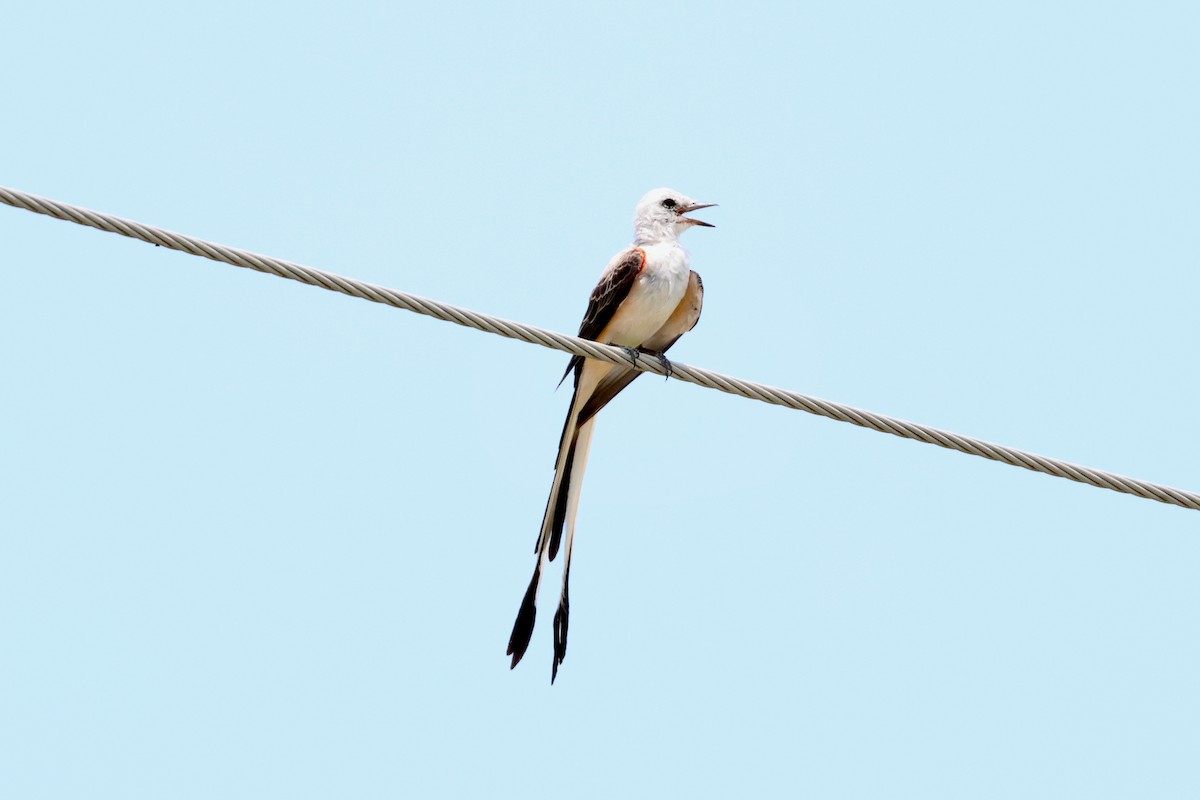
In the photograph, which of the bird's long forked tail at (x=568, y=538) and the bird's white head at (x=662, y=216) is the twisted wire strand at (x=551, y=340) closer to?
the bird's long forked tail at (x=568, y=538)

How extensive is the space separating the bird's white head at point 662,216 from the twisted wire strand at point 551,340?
5.26ft

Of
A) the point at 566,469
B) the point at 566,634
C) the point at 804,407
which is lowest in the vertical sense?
the point at 566,634

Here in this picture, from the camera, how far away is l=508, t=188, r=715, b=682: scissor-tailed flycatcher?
475 cm

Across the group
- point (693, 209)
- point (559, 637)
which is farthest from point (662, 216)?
point (559, 637)

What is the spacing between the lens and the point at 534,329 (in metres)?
3.48

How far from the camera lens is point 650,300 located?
498cm

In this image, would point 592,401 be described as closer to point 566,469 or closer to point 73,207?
point 566,469

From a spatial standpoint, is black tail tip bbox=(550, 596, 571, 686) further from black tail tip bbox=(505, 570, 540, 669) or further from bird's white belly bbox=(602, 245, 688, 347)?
bird's white belly bbox=(602, 245, 688, 347)

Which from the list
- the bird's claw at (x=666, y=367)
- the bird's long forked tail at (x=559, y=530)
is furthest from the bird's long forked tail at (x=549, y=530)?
the bird's claw at (x=666, y=367)

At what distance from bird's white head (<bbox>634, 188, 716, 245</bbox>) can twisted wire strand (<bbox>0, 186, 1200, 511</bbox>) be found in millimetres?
1603

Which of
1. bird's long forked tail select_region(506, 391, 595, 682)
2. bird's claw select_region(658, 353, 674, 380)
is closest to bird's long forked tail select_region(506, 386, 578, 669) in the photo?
bird's long forked tail select_region(506, 391, 595, 682)

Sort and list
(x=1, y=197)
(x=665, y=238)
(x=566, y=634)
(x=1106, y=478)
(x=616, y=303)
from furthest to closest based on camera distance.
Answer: (x=665, y=238) → (x=616, y=303) → (x=566, y=634) → (x=1106, y=478) → (x=1, y=197)

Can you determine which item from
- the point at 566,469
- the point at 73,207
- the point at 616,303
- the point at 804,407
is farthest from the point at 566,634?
the point at 73,207

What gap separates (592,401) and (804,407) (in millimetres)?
1601
